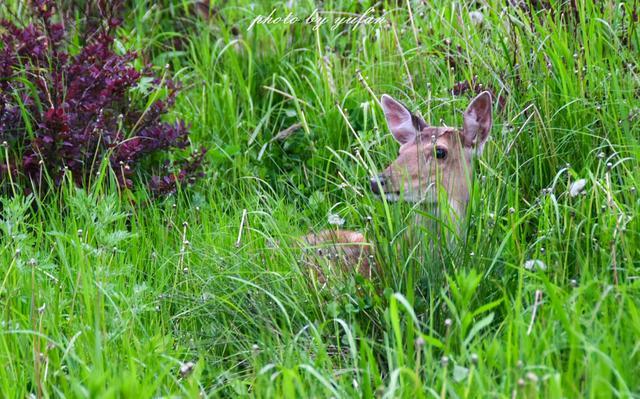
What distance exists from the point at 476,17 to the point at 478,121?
3.19 feet

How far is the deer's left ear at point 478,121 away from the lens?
4.82 metres

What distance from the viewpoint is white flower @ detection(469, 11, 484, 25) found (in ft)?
18.5

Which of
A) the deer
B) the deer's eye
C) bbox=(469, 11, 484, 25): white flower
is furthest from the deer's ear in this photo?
bbox=(469, 11, 484, 25): white flower

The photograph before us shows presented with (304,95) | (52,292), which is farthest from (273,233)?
(304,95)

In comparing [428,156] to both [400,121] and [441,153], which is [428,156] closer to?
[441,153]

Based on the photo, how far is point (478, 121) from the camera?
16.1 feet

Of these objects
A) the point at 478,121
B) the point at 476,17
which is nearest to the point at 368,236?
the point at 478,121

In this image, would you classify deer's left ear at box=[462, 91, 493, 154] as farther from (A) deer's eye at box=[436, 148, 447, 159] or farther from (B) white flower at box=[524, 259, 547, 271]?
(B) white flower at box=[524, 259, 547, 271]

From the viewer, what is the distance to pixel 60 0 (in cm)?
695

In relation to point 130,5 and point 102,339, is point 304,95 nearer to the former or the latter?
point 130,5

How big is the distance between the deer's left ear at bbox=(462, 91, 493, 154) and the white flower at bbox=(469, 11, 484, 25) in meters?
0.89

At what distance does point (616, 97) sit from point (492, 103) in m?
0.56

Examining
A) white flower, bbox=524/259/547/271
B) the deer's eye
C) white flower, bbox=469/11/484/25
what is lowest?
the deer's eye

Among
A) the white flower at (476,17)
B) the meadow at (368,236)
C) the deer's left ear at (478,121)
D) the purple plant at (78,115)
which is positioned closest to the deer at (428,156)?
the deer's left ear at (478,121)
